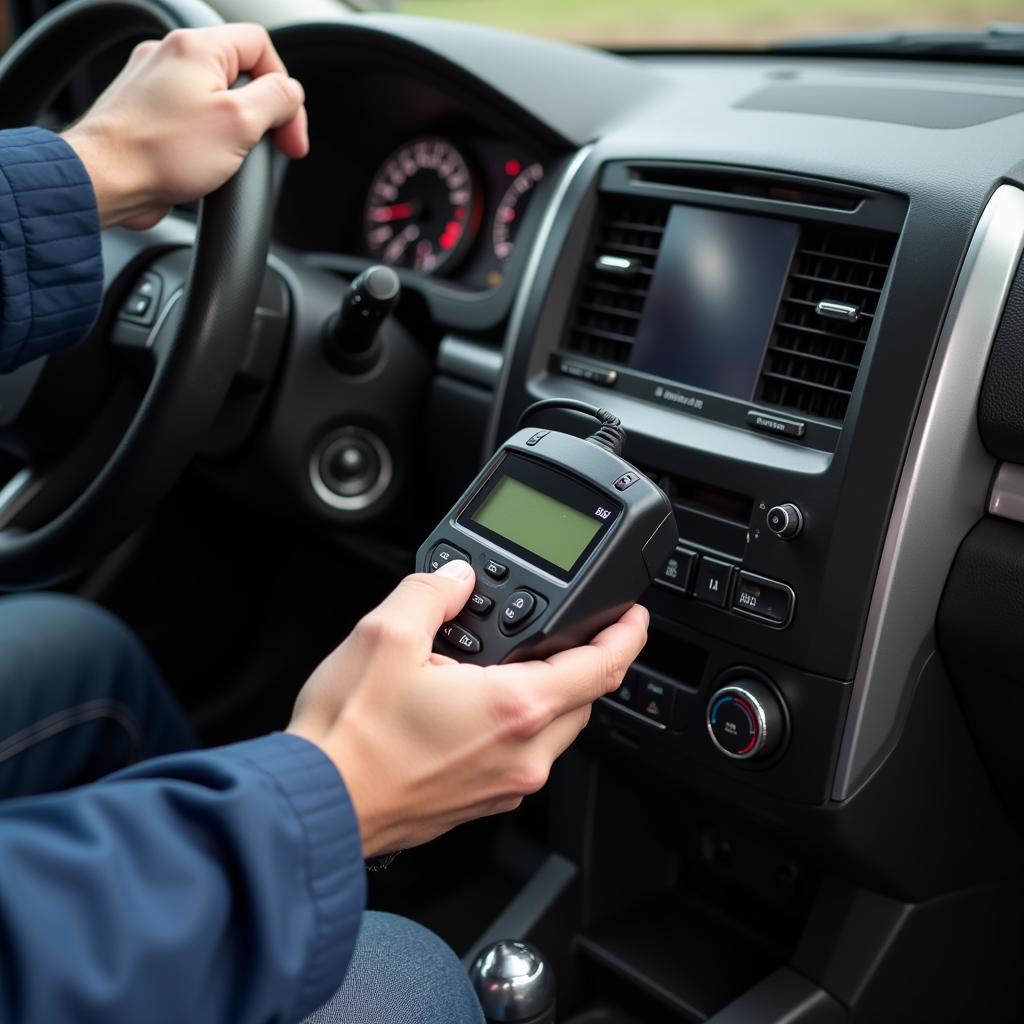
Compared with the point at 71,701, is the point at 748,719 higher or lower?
higher

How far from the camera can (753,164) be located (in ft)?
3.56

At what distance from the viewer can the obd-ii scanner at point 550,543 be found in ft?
2.56

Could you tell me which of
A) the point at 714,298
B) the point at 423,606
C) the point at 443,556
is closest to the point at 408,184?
the point at 714,298

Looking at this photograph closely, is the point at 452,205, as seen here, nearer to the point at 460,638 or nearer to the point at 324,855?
the point at 460,638

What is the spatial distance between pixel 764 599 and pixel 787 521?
0.08 meters

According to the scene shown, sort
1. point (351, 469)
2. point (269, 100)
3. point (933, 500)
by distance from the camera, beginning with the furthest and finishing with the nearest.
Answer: point (351, 469), point (269, 100), point (933, 500)

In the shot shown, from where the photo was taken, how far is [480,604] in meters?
0.80

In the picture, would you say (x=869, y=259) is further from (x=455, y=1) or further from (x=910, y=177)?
(x=455, y=1)

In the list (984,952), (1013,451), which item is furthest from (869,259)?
(984,952)

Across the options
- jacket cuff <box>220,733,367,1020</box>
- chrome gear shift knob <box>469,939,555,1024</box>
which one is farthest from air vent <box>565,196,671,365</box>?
jacket cuff <box>220,733,367,1020</box>

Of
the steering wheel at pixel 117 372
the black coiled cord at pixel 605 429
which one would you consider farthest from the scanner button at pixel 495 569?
the steering wheel at pixel 117 372

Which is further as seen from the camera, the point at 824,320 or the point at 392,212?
the point at 392,212

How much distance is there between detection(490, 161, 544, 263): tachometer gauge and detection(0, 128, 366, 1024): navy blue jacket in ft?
3.14

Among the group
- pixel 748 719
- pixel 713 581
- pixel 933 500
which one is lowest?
pixel 748 719
